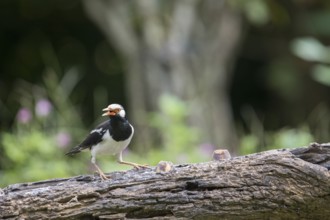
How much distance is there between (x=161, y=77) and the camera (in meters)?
8.77

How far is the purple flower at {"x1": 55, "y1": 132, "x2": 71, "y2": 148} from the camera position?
221 inches

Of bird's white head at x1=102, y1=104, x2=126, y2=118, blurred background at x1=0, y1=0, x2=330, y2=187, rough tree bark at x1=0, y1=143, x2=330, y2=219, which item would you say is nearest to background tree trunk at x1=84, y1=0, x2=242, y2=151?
blurred background at x1=0, y1=0, x2=330, y2=187

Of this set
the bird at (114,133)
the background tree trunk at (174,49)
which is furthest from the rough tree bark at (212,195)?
the background tree trunk at (174,49)

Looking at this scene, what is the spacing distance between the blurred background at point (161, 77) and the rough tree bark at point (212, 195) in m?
1.81

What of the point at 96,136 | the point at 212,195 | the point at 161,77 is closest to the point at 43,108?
the point at 96,136

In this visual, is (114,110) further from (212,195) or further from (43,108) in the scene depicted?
(43,108)

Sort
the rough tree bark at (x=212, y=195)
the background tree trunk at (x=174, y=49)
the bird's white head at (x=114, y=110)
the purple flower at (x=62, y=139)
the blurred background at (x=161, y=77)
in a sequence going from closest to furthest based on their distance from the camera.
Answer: the rough tree bark at (x=212, y=195), the bird's white head at (x=114, y=110), the purple flower at (x=62, y=139), the blurred background at (x=161, y=77), the background tree trunk at (x=174, y=49)

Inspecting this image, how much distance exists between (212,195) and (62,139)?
2535mm

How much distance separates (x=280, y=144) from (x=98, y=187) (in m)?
2.37

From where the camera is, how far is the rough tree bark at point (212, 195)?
10.6 feet

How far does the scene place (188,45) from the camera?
28.9ft

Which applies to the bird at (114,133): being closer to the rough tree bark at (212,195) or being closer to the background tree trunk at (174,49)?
the rough tree bark at (212,195)

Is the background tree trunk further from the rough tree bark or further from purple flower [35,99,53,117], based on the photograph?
the rough tree bark

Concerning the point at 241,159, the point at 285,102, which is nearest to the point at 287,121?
the point at 285,102
